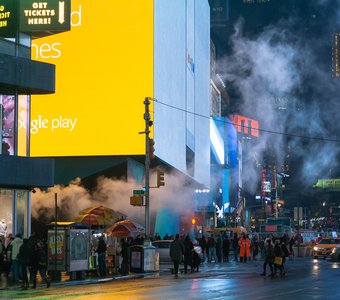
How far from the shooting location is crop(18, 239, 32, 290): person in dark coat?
77.9 feet

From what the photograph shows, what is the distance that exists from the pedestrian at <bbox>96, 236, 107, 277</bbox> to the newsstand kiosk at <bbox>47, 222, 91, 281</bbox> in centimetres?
193

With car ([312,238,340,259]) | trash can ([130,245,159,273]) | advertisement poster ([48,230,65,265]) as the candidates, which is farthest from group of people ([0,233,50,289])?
car ([312,238,340,259])

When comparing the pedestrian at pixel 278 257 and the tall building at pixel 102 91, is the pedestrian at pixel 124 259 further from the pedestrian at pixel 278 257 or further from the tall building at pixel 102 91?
the tall building at pixel 102 91

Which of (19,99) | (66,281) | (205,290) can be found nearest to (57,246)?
(66,281)

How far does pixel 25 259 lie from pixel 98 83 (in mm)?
31457

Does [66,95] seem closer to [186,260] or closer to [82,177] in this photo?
[82,177]

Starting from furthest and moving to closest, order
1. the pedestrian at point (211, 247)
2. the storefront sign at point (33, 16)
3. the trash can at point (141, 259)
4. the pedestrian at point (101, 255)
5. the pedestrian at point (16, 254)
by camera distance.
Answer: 1. the pedestrian at point (211, 247)
2. the storefront sign at point (33, 16)
3. the trash can at point (141, 259)
4. the pedestrian at point (101, 255)
5. the pedestrian at point (16, 254)

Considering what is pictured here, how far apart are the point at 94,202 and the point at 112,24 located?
Answer: 43.3 feet

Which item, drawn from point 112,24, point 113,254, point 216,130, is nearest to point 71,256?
point 113,254

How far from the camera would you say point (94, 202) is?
54812 millimetres

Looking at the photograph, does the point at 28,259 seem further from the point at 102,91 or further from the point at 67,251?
the point at 102,91

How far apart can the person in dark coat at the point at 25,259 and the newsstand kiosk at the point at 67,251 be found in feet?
6.88

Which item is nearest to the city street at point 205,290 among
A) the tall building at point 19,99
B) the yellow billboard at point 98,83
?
the tall building at point 19,99

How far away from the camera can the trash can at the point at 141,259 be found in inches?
1305
